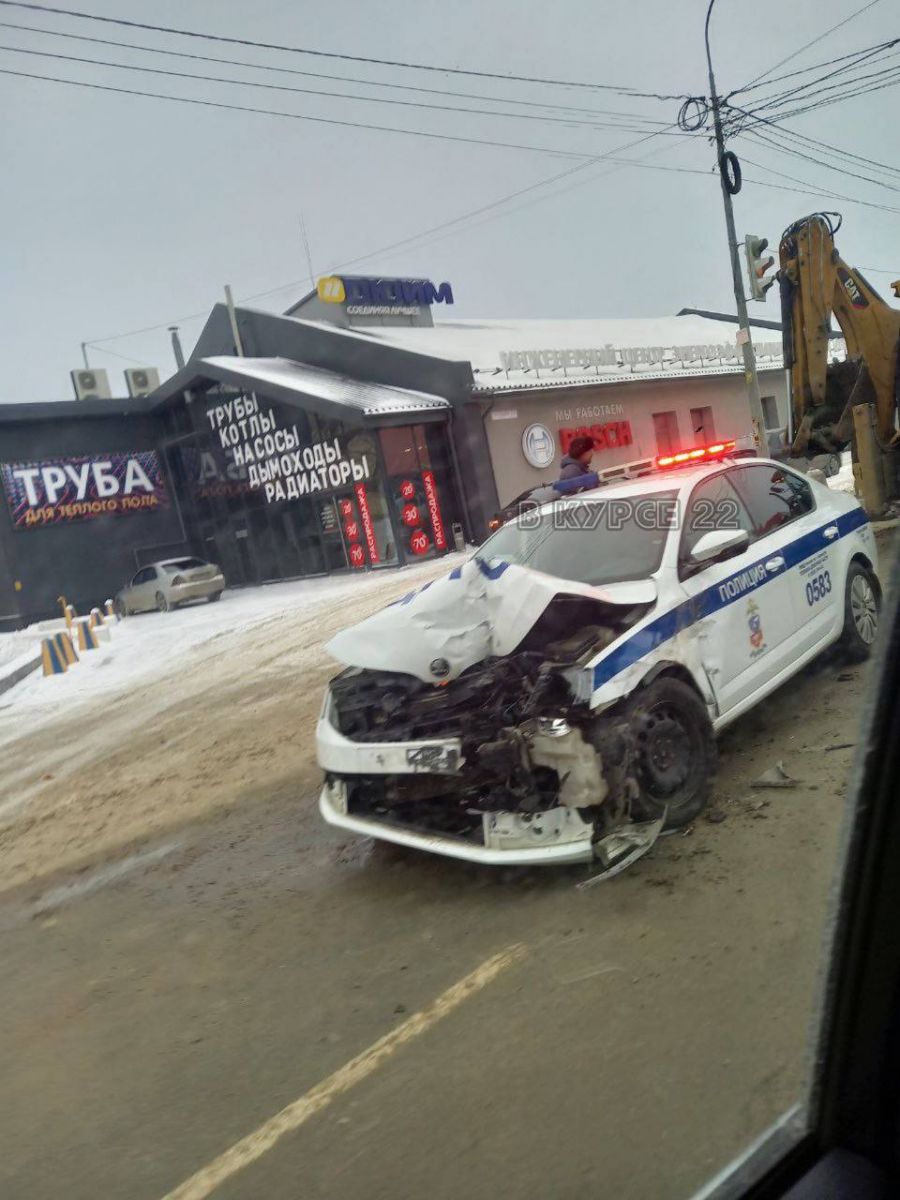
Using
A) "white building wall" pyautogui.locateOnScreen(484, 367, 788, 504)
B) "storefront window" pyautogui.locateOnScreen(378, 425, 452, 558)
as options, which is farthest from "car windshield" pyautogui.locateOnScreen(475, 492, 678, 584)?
"white building wall" pyautogui.locateOnScreen(484, 367, 788, 504)

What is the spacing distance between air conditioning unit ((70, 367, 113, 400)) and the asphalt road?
29891mm

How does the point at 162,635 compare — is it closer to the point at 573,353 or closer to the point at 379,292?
the point at 573,353

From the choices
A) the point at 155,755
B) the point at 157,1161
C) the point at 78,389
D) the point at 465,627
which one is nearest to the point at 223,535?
the point at 78,389

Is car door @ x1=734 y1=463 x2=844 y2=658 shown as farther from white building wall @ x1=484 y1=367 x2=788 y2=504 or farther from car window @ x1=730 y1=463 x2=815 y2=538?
white building wall @ x1=484 y1=367 x2=788 y2=504

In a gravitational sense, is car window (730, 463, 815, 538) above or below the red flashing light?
below

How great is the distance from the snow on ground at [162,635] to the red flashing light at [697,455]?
9085 millimetres

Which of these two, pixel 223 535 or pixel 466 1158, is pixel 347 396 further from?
pixel 466 1158

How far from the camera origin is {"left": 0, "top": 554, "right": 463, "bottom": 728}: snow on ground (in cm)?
1395

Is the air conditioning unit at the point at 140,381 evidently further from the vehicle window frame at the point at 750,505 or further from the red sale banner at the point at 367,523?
the vehicle window frame at the point at 750,505

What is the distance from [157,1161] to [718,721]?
314 cm

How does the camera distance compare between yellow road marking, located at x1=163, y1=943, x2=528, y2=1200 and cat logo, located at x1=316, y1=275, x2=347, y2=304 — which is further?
cat logo, located at x1=316, y1=275, x2=347, y2=304

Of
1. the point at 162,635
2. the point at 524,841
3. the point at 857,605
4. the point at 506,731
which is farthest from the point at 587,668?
the point at 162,635

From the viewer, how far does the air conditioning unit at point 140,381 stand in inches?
1316

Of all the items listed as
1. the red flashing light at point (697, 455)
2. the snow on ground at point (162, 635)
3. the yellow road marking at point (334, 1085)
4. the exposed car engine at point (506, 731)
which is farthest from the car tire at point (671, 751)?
the snow on ground at point (162, 635)
